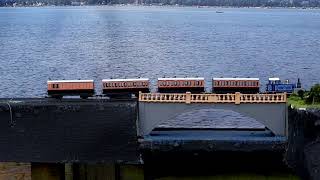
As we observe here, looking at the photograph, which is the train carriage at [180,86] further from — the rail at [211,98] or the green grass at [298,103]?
the green grass at [298,103]

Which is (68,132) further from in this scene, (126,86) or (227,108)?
(227,108)

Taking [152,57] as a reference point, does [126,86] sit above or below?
above

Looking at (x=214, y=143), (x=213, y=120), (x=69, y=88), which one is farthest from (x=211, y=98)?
(x=213, y=120)

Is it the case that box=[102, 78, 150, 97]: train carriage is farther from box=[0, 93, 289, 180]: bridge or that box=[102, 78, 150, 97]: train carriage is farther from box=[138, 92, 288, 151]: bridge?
box=[138, 92, 288, 151]: bridge

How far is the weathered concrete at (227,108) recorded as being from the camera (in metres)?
43.8

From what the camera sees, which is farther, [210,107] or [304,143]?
[210,107]

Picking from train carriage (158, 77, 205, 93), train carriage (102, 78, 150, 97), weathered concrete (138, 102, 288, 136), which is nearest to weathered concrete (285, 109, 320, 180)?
weathered concrete (138, 102, 288, 136)

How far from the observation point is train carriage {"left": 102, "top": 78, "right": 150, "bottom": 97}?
46031mm

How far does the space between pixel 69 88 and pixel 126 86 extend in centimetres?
426

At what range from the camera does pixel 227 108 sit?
1730 inches

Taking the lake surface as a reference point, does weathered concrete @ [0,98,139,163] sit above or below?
above

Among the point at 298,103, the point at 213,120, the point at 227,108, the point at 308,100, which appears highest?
the point at 308,100

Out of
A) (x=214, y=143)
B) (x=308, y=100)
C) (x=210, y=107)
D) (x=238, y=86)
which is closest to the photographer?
(x=214, y=143)

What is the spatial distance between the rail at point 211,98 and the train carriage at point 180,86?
2.03 metres
